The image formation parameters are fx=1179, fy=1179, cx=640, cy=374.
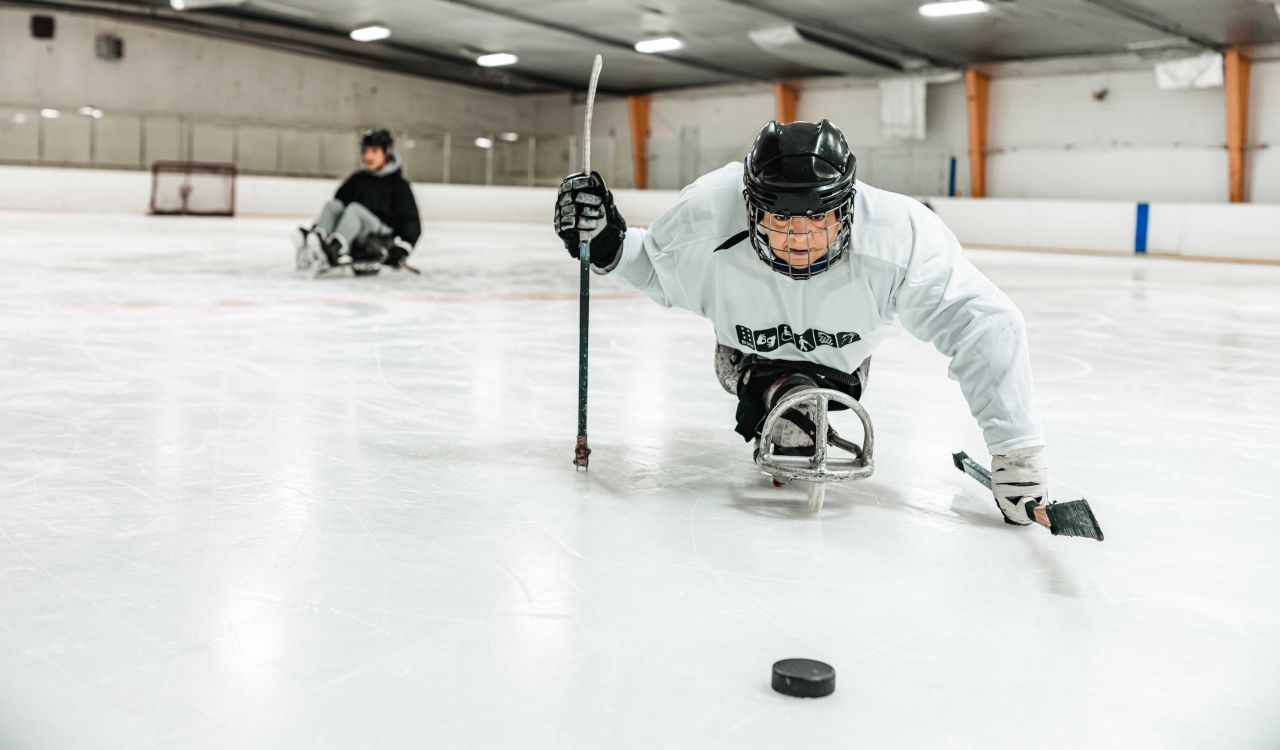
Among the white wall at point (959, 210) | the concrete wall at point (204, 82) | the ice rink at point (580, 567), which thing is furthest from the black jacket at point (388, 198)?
the concrete wall at point (204, 82)

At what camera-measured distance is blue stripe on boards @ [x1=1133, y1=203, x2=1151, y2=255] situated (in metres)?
16.5

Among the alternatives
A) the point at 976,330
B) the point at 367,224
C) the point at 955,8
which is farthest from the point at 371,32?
the point at 976,330

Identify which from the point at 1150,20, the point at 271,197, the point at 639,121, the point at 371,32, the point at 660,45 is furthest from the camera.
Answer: the point at 639,121

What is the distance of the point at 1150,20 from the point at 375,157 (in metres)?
12.9

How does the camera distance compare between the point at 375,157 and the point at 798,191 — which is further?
the point at 375,157

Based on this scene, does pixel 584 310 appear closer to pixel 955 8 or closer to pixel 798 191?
pixel 798 191

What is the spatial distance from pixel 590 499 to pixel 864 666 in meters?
1.08

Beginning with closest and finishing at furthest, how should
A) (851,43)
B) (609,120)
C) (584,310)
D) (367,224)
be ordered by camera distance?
(584,310) < (367,224) < (851,43) < (609,120)

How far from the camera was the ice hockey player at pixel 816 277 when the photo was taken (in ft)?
7.83

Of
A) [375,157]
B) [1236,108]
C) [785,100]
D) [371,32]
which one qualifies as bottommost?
[375,157]

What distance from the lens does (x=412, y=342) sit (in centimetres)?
Result: 550

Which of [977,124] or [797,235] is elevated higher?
[977,124]

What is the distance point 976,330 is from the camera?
2463mm

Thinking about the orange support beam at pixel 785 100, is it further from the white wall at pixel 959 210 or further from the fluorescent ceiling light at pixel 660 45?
the white wall at pixel 959 210
